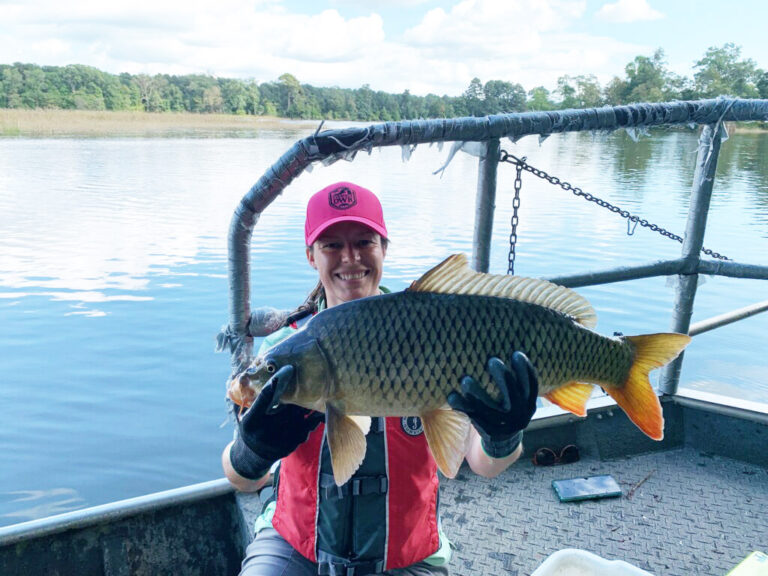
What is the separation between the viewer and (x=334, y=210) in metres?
1.99

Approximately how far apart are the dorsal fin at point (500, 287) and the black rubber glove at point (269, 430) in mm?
460

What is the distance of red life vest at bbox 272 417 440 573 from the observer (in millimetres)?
1826

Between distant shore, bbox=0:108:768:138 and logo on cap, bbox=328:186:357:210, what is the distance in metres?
28.8

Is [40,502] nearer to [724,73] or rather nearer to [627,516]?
[627,516]

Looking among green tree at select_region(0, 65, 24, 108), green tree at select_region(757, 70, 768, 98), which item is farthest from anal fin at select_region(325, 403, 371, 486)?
green tree at select_region(757, 70, 768, 98)

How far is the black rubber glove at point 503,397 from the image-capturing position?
154cm

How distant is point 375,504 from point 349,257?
0.81 m

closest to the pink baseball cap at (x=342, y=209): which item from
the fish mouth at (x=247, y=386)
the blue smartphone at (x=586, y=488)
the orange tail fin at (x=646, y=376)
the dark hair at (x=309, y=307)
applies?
the dark hair at (x=309, y=307)

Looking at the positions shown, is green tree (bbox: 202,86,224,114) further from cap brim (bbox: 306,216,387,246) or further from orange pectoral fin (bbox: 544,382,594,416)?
orange pectoral fin (bbox: 544,382,594,416)

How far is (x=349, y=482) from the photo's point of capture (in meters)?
1.84

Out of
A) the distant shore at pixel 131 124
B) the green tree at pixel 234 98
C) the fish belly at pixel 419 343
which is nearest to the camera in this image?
the fish belly at pixel 419 343

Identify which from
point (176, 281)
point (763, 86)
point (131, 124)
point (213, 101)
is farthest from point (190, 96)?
point (763, 86)

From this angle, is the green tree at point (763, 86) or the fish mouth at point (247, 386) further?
the green tree at point (763, 86)

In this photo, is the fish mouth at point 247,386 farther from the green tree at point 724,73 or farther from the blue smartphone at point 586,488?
the green tree at point 724,73
